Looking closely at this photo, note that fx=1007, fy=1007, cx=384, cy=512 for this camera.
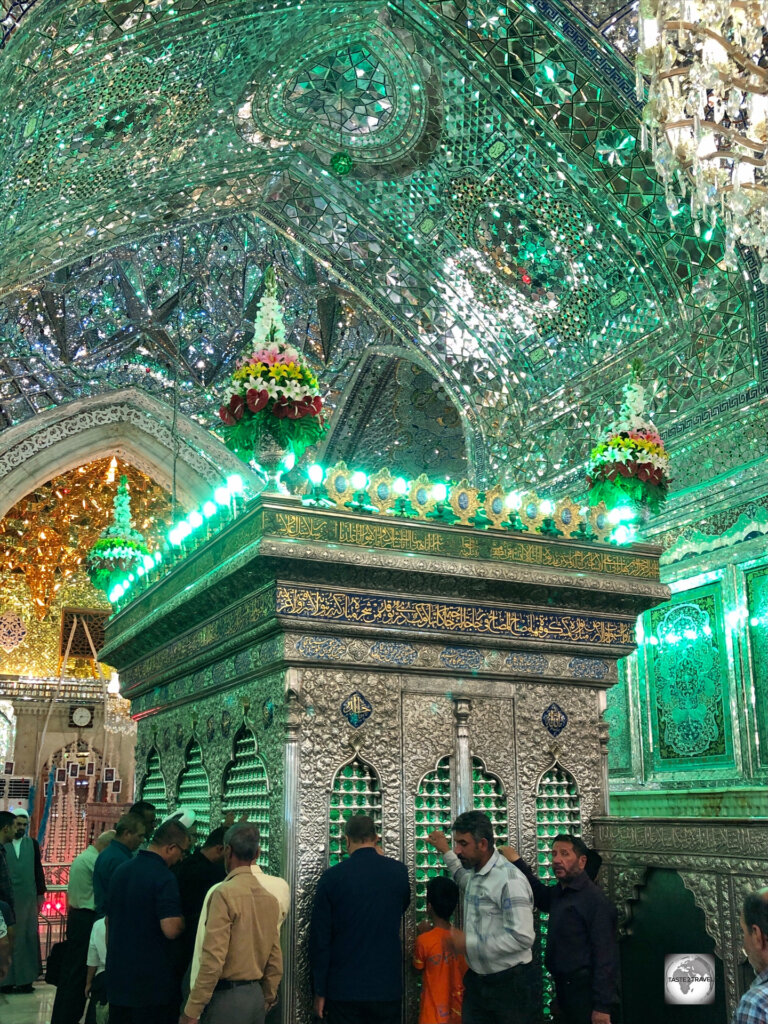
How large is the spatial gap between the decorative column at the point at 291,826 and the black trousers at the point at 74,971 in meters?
2.03

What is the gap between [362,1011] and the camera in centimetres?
360

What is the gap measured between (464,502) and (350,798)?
1423mm

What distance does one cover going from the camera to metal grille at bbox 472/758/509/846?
14.7 feet

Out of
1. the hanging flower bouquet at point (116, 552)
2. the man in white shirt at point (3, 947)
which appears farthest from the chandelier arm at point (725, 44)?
the hanging flower bouquet at point (116, 552)

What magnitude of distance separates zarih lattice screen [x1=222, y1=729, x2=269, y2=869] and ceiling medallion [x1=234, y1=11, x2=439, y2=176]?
6.05 metres

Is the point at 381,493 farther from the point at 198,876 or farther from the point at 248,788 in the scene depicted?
the point at 198,876

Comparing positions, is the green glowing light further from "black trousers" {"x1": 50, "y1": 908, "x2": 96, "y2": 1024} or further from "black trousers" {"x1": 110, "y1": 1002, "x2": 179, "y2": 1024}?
"black trousers" {"x1": 50, "y1": 908, "x2": 96, "y2": 1024}

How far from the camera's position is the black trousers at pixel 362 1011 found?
3586mm

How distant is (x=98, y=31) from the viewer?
21.7 feet

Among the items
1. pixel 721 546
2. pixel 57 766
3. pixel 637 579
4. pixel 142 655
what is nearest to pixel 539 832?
pixel 637 579

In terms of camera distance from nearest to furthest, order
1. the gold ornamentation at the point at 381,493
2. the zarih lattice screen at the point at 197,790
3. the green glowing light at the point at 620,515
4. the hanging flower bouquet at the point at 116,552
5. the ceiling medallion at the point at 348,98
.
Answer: the gold ornamentation at the point at 381,493, the zarih lattice screen at the point at 197,790, the green glowing light at the point at 620,515, the ceiling medallion at the point at 348,98, the hanging flower bouquet at the point at 116,552

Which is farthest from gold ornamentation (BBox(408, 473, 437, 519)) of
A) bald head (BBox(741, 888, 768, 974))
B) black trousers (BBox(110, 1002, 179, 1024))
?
bald head (BBox(741, 888, 768, 974))

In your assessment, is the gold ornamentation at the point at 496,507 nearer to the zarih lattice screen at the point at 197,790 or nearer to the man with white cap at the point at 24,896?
the zarih lattice screen at the point at 197,790

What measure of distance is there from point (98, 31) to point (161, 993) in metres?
5.82
